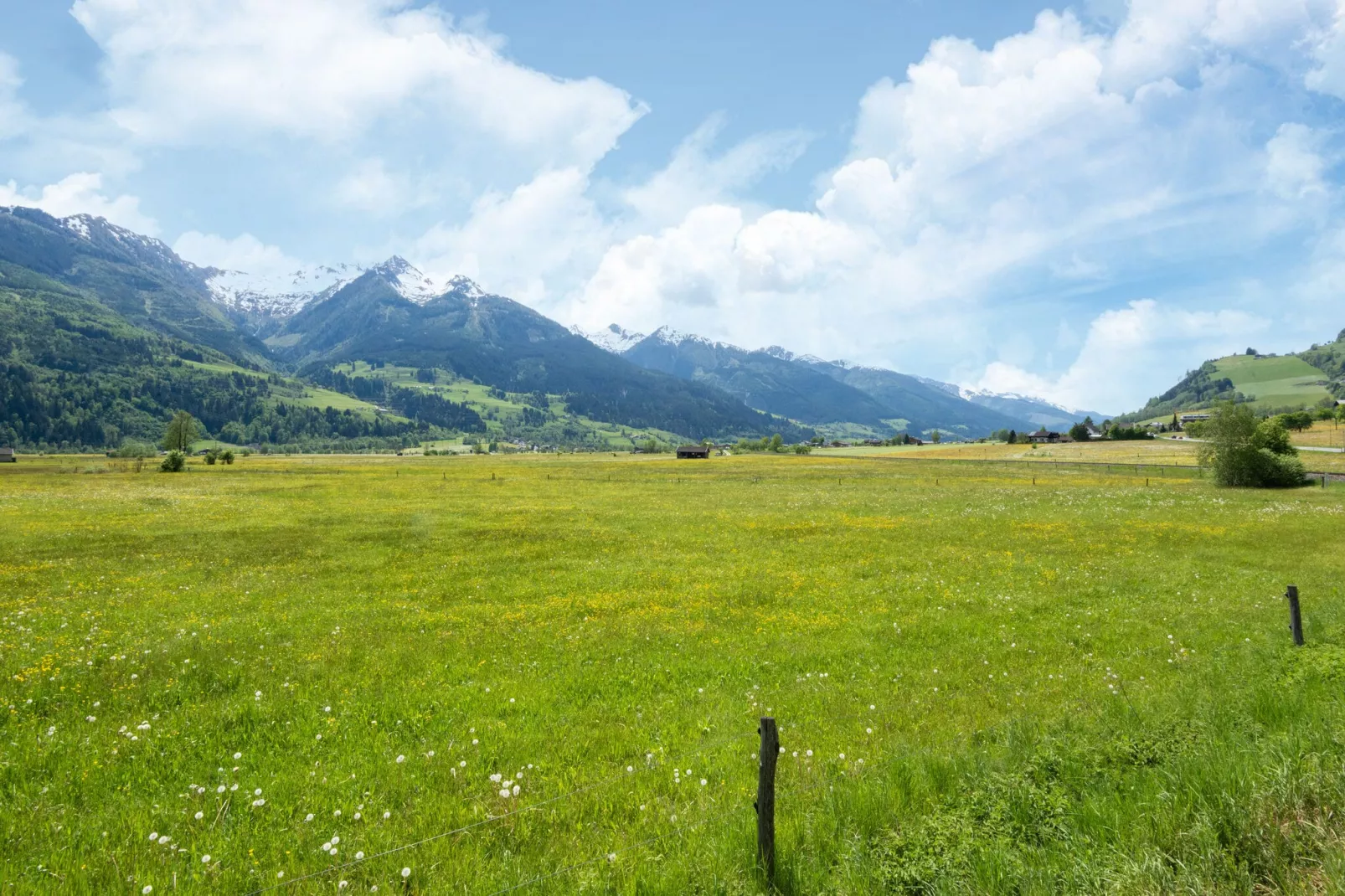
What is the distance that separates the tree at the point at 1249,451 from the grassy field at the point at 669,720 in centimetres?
4691

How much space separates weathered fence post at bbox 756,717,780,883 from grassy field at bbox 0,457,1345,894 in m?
0.28

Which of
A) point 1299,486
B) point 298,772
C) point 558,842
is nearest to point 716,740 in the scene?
point 558,842

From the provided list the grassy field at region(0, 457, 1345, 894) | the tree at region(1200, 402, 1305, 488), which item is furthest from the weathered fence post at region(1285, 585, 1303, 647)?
the tree at region(1200, 402, 1305, 488)

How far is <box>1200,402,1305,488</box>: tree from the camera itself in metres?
63.9

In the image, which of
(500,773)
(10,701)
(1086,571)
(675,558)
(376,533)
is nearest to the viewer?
(500,773)

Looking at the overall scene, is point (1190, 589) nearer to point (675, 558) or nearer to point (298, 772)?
point (675, 558)

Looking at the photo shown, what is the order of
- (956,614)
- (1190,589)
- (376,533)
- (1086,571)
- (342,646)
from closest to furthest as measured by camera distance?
1. (342,646)
2. (956,614)
3. (1190,589)
4. (1086,571)
5. (376,533)

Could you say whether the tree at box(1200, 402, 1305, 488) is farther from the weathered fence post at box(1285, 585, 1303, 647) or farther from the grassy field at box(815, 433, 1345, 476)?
the weathered fence post at box(1285, 585, 1303, 647)

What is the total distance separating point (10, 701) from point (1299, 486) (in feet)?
320

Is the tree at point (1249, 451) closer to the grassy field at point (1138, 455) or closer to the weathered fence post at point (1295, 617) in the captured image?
the grassy field at point (1138, 455)

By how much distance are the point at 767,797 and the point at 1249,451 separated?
3371 inches

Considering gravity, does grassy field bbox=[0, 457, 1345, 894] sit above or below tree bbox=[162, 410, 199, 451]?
below

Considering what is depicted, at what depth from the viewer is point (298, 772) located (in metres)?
9.95

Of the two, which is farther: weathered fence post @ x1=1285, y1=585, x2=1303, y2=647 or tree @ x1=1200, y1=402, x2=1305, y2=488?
tree @ x1=1200, y1=402, x2=1305, y2=488
